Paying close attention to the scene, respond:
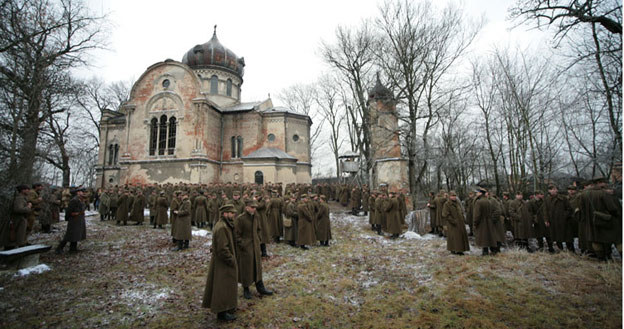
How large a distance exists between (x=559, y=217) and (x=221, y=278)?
890 centimetres

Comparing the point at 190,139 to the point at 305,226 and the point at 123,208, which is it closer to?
the point at 123,208

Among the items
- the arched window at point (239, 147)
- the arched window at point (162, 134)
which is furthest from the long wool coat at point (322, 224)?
the arched window at point (162, 134)

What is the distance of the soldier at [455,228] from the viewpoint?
311 inches

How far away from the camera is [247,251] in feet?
16.5

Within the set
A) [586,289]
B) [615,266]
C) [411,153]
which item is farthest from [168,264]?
[411,153]

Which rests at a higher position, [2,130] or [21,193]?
[2,130]

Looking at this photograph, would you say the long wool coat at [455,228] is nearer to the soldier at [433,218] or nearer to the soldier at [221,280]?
the soldier at [433,218]

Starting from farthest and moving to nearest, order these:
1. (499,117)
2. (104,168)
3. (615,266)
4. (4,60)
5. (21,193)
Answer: (104,168) → (499,117) → (4,60) → (21,193) → (615,266)

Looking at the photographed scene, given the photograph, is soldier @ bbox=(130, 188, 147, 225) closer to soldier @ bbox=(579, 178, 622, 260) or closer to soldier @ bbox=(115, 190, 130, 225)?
soldier @ bbox=(115, 190, 130, 225)

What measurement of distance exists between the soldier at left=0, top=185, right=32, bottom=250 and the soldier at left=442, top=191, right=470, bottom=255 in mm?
10301

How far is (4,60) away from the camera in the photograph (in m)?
7.77

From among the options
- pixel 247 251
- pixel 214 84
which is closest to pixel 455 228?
pixel 247 251

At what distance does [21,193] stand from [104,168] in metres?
25.1

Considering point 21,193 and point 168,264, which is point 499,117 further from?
point 21,193
